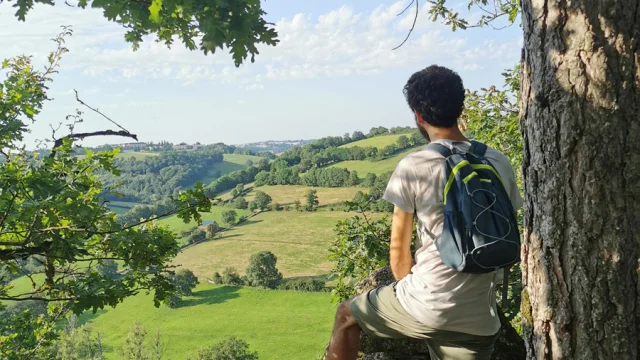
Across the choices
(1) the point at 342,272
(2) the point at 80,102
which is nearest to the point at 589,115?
(2) the point at 80,102

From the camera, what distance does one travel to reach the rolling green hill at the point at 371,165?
220 ft

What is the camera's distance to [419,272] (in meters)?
2.09

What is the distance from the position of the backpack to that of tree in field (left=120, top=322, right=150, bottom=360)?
133 ft

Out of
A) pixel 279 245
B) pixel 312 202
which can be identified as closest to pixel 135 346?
pixel 279 245

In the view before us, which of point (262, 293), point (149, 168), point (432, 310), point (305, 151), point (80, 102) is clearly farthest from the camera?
point (149, 168)

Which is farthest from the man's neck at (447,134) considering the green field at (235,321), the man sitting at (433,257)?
the green field at (235,321)

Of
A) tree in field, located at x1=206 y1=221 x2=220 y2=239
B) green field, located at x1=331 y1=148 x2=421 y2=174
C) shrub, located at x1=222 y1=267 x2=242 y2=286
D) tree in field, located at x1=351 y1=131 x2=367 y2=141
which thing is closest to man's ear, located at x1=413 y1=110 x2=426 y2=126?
shrub, located at x1=222 y1=267 x2=242 y2=286

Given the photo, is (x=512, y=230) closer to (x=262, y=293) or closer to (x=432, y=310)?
(x=432, y=310)

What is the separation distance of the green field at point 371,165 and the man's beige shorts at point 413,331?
63.1 meters

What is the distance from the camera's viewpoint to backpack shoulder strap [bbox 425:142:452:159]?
1986 mm

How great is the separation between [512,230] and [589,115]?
1.73ft

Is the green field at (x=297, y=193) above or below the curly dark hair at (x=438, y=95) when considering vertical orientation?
below

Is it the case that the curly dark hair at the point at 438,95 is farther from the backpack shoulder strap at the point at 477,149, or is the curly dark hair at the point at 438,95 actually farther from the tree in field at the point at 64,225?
the tree in field at the point at 64,225

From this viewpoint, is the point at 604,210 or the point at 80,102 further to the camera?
the point at 80,102
